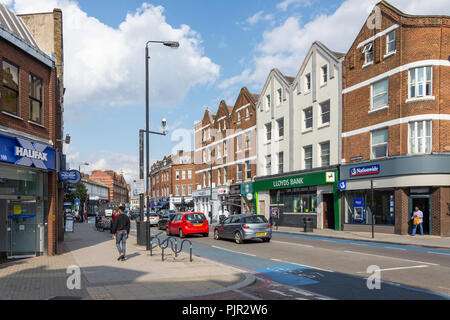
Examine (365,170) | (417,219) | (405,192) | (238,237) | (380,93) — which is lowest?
(238,237)

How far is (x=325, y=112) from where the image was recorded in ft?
106

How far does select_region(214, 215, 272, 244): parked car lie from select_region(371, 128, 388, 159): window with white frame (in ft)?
32.7

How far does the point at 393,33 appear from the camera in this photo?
83.1 ft

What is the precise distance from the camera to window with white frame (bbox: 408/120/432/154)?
2342cm

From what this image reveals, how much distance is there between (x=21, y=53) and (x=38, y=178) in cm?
430

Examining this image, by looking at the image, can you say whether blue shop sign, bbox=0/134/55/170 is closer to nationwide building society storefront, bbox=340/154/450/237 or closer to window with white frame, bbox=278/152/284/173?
nationwide building society storefront, bbox=340/154/450/237

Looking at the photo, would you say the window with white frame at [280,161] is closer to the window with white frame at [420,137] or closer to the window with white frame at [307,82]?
the window with white frame at [307,82]

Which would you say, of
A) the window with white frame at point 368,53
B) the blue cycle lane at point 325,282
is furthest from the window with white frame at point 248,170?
the blue cycle lane at point 325,282

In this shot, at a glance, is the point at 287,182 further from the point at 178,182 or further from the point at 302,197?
the point at 178,182

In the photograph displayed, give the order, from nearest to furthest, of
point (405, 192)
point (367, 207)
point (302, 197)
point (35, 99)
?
1. point (35, 99)
2. point (405, 192)
3. point (367, 207)
4. point (302, 197)

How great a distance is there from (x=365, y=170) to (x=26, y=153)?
2036 cm

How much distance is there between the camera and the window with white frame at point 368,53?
27344mm

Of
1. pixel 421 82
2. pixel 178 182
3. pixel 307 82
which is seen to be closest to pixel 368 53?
pixel 421 82
